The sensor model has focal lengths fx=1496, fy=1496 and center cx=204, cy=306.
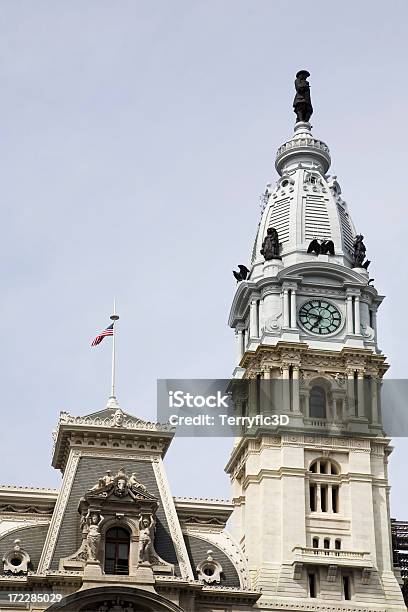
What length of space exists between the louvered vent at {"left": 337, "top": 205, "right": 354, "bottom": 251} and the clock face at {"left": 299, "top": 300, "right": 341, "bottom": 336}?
20.8 ft

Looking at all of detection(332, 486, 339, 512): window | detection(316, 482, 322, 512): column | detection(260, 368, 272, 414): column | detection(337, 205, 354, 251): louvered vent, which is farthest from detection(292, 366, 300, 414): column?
detection(337, 205, 354, 251): louvered vent

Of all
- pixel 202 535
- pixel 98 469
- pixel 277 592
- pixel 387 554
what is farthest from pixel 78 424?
pixel 387 554

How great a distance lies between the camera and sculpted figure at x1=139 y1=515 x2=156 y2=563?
251 feet

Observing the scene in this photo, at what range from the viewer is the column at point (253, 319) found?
110625 millimetres

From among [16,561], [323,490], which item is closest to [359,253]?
[323,490]

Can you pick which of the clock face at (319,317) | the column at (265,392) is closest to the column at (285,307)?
the clock face at (319,317)

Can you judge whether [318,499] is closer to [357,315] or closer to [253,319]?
[357,315]

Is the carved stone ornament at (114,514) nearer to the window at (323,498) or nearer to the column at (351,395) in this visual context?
the window at (323,498)

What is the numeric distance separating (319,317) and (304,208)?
9.87m

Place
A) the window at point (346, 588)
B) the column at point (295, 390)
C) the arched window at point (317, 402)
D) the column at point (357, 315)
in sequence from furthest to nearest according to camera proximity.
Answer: the column at point (357, 315) → the arched window at point (317, 402) → the column at point (295, 390) → the window at point (346, 588)

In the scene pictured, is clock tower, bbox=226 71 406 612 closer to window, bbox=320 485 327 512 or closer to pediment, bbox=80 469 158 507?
window, bbox=320 485 327 512

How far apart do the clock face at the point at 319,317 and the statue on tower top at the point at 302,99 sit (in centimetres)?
2116

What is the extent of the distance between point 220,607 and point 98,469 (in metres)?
10.3

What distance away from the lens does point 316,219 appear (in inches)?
4537
